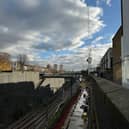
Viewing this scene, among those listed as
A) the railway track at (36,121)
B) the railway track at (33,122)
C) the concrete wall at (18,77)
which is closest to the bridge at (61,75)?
the concrete wall at (18,77)

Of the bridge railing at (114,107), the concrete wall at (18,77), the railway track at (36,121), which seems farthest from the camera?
the concrete wall at (18,77)

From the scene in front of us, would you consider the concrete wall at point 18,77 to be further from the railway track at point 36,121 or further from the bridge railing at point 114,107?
the bridge railing at point 114,107

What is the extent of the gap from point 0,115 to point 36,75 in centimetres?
2945

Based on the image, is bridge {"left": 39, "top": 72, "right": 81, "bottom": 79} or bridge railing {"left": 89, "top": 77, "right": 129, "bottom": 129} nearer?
bridge railing {"left": 89, "top": 77, "right": 129, "bottom": 129}

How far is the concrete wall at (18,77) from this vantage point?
39.5 m

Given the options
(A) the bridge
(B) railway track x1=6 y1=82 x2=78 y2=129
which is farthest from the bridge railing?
(A) the bridge

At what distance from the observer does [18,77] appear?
46.4 meters

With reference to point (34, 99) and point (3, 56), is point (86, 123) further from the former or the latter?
point (3, 56)

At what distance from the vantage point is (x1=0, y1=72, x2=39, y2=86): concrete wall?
39500mm

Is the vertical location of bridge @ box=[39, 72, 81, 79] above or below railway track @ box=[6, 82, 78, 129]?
above

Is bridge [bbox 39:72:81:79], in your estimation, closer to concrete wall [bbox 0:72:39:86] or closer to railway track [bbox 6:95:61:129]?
concrete wall [bbox 0:72:39:86]

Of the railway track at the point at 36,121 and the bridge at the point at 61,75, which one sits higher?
the bridge at the point at 61,75

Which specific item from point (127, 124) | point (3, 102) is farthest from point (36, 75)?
point (127, 124)

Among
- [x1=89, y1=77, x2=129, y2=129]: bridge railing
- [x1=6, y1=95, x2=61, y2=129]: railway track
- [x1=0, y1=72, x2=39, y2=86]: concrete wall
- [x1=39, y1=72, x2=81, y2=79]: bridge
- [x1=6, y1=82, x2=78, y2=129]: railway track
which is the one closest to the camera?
[x1=89, y1=77, x2=129, y2=129]: bridge railing
